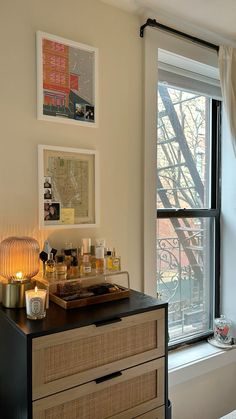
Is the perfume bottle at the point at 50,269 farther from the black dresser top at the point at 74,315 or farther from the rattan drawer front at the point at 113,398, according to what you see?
the rattan drawer front at the point at 113,398

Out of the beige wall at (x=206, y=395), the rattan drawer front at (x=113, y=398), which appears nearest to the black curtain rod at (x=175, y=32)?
the rattan drawer front at (x=113, y=398)

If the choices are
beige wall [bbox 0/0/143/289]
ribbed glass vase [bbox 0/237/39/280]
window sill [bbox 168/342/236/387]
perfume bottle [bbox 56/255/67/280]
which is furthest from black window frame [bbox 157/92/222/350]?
ribbed glass vase [bbox 0/237/39/280]

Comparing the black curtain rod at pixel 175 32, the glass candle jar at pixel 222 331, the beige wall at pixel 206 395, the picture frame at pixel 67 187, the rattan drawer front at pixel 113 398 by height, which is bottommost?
the beige wall at pixel 206 395

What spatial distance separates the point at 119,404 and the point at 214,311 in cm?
126

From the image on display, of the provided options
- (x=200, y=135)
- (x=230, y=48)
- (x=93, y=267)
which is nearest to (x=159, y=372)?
(x=93, y=267)

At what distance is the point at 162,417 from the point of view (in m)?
1.28

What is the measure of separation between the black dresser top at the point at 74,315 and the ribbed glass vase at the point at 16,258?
13 cm

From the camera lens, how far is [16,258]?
1.25 m

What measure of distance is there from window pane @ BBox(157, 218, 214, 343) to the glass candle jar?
0.34ft

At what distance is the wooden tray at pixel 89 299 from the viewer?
4.01ft

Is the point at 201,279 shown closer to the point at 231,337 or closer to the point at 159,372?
the point at 231,337

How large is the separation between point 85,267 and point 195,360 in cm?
98

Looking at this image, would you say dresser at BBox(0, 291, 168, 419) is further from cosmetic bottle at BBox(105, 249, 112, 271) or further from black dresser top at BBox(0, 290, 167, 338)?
cosmetic bottle at BBox(105, 249, 112, 271)

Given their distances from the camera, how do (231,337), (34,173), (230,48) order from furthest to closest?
(231,337)
(230,48)
(34,173)
